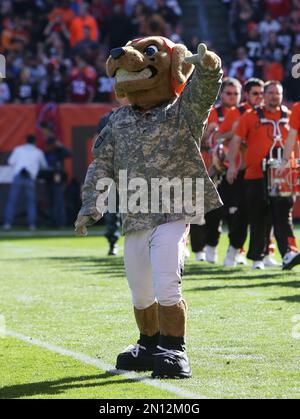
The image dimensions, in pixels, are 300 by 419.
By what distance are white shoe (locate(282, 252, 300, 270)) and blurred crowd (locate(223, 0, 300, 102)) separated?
11.9 metres

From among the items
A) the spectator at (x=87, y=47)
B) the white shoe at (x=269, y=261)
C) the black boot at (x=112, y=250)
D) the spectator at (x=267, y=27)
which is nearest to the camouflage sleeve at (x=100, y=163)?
the white shoe at (x=269, y=261)

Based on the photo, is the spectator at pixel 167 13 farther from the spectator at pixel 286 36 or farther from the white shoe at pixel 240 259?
the white shoe at pixel 240 259

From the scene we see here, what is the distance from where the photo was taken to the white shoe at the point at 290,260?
12.2 meters

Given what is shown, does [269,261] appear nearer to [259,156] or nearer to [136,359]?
[259,156]

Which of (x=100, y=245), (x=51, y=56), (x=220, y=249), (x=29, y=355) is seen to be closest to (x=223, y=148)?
(x=220, y=249)

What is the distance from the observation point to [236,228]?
13.9 meters

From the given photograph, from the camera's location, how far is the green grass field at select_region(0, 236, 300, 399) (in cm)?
642

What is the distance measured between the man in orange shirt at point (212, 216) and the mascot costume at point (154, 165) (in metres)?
7.00

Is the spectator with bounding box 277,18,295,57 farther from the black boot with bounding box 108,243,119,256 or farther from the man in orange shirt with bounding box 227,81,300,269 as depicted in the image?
the man in orange shirt with bounding box 227,81,300,269

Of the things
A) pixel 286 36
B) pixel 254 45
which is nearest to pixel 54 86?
pixel 254 45

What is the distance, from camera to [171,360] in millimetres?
6676

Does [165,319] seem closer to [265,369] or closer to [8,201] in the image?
[265,369]

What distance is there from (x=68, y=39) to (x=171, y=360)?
20.4 meters

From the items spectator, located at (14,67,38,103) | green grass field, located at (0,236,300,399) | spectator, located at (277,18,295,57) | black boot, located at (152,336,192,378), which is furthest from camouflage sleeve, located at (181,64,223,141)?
spectator, located at (277,18,295,57)
